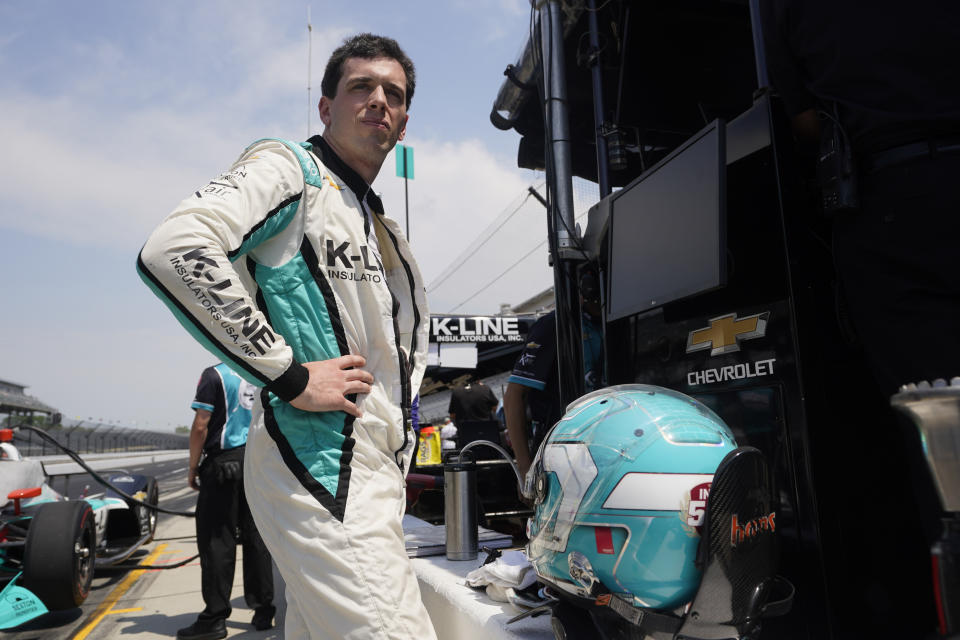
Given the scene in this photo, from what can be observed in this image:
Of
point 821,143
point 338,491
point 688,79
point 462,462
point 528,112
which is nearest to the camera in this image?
point 338,491

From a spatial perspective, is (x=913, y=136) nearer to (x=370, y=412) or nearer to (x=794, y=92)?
(x=794, y=92)

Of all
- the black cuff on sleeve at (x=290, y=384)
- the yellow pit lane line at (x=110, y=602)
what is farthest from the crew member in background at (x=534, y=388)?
the yellow pit lane line at (x=110, y=602)

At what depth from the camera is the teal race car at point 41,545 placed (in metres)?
3.98

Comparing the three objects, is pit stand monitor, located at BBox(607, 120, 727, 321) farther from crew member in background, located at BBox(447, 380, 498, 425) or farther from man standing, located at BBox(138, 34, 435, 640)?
crew member in background, located at BBox(447, 380, 498, 425)

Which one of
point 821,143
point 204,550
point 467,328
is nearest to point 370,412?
point 821,143

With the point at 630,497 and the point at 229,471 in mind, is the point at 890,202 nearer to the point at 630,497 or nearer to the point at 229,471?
the point at 630,497

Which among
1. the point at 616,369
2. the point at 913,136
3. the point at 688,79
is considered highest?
the point at 688,79

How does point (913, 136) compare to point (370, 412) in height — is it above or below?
above

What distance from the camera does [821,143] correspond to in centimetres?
167

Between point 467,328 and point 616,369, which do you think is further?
point 467,328

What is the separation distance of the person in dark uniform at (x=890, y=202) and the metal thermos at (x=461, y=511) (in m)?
1.56

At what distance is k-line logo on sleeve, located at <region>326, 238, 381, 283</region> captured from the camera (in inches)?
62.0

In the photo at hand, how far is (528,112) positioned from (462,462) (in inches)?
106

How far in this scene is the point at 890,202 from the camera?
4.73 feet
